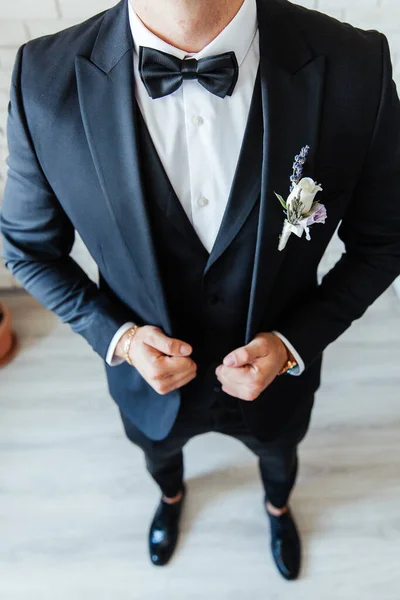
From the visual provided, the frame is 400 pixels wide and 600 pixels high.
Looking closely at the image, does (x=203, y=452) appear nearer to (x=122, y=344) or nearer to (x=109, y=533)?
(x=109, y=533)

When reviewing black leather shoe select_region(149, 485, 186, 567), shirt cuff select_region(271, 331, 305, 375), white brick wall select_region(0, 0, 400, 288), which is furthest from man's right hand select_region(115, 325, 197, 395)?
white brick wall select_region(0, 0, 400, 288)

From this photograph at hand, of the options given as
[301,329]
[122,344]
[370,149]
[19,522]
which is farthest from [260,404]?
[19,522]

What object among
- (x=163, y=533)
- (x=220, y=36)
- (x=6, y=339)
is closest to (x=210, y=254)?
(x=220, y=36)

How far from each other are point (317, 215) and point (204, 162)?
0.61 feet

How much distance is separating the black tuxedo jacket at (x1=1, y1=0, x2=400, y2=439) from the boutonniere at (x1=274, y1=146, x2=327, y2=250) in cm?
1

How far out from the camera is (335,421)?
6.07ft

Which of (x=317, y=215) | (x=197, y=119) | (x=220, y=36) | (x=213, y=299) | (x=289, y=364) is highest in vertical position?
(x=220, y=36)

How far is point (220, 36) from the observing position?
0.71 meters

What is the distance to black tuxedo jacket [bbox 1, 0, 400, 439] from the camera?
0.75 m

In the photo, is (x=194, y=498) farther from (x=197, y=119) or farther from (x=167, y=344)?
(x=197, y=119)

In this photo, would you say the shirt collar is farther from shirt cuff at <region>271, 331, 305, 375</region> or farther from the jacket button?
shirt cuff at <region>271, 331, 305, 375</region>

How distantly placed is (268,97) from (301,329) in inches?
16.9

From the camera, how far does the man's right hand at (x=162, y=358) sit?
0.89 metres

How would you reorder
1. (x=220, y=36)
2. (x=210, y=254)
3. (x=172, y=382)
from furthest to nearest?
(x=172, y=382) < (x=210, y=254) < (x=220, y=36)
